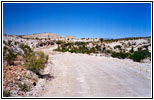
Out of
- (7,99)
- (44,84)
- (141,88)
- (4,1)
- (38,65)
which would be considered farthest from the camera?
(38,65)

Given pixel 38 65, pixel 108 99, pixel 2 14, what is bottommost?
pixel 108 99

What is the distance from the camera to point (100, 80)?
13102 millimetres

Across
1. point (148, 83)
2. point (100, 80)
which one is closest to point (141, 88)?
point (148, 83)

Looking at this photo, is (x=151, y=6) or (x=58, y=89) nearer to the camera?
(x=58, y=89)

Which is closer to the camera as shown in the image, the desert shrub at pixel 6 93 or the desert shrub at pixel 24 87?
the desert shrub at pixel 6 93

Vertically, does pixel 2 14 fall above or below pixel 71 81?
above

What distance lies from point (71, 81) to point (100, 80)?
1.66 meters

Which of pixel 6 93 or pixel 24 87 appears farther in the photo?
pixel 24 87

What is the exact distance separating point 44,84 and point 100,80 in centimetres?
315

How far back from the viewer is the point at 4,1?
1021 cm

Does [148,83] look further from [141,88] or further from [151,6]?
[151,6]

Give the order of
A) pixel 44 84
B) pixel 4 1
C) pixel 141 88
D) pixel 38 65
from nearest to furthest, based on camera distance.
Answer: pixel 4 1 → pixel 141 88 → pixel 44 84 → pixel 38 65

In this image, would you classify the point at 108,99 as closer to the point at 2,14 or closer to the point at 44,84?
the point at 44,84

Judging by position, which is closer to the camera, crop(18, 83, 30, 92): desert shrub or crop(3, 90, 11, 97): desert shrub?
crop(3, 90, 11, 97): desert shrub
